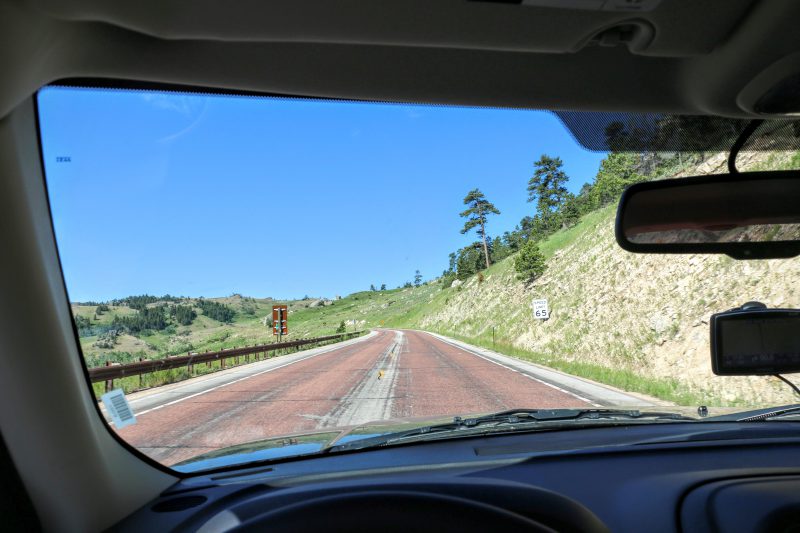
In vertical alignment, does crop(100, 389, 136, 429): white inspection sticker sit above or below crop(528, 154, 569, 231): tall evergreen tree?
below

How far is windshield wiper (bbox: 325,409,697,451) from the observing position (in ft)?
10.9

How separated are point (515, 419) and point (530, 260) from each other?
112 ft

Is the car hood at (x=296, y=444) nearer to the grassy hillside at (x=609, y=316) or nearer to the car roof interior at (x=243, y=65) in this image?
the car roof interior at (x=243, y=65)

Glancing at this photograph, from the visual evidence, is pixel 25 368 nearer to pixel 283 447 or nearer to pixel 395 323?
pixel 283 447

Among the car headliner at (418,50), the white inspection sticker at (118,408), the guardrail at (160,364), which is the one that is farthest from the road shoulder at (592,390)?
the white inspection sticker at (118,408)

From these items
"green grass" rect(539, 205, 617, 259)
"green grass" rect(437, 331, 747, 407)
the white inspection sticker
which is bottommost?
"green grass" rect(437, 331, 747, 407)

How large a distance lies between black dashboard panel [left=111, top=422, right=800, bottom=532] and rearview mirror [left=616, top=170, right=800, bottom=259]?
104 centimetres

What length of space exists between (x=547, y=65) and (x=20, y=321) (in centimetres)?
244

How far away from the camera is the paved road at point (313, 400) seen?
620 centimetres

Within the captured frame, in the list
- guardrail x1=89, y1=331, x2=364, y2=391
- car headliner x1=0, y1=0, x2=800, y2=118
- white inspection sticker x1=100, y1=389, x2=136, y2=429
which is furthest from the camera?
guardrail x1=89, y1=331, x2=364, y2=391

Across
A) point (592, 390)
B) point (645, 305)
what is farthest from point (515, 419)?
point (645, 305)

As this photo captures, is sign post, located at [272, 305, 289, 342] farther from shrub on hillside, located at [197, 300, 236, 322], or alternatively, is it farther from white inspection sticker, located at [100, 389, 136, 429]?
white inspection sticker, located at [100, 389, 136, 429]

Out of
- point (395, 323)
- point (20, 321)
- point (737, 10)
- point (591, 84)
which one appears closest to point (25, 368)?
point (20, 321)

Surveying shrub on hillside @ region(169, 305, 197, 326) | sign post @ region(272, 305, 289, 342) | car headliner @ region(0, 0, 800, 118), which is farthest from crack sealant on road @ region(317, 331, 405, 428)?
car headliner @ region(0, 0, 800, 118)
